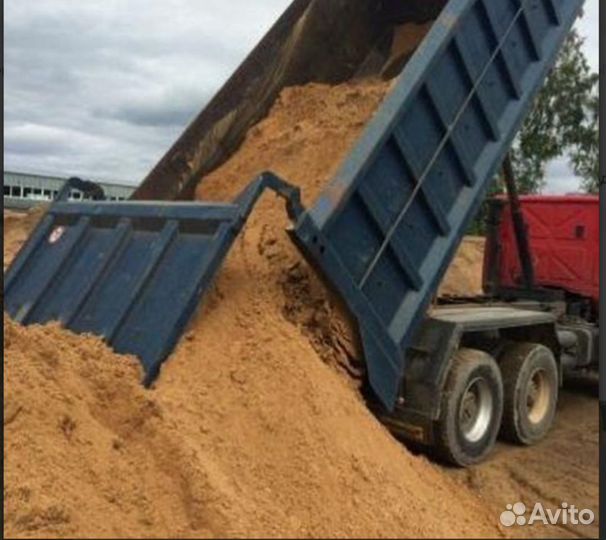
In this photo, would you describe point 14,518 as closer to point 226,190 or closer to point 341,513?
point 341,513

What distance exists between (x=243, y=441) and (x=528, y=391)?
3.16 meters

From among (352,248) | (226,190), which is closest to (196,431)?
(352,248)

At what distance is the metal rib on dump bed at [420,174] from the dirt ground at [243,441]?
12.6 inches

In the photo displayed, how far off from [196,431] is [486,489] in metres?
2.22

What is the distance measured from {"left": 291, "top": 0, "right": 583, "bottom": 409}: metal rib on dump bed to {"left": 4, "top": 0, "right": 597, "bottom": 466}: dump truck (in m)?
0.01

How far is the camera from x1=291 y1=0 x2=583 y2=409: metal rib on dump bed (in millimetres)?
4977

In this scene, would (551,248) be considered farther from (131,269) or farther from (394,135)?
(131,269)

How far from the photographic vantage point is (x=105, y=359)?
442 cm

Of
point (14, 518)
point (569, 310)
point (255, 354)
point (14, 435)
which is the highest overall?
point (569, 310)

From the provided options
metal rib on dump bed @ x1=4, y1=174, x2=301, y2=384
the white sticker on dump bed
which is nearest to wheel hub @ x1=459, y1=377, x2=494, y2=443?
metal rib on dump bed @ x1=4, y1=174, x2=301, y2=384

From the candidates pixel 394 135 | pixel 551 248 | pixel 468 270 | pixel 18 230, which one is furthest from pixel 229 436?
pixel 468 270

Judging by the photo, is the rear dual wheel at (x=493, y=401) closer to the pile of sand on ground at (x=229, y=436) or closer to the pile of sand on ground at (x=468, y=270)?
the pile of sand on ground at (x=229, y=436)

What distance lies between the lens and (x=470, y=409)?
578 centimetres

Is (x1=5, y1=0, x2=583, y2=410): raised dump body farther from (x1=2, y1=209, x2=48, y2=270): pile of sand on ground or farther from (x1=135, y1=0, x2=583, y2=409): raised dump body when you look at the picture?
(x1=2, y1=209, x2=48, y2=270): pile of sand on ground
